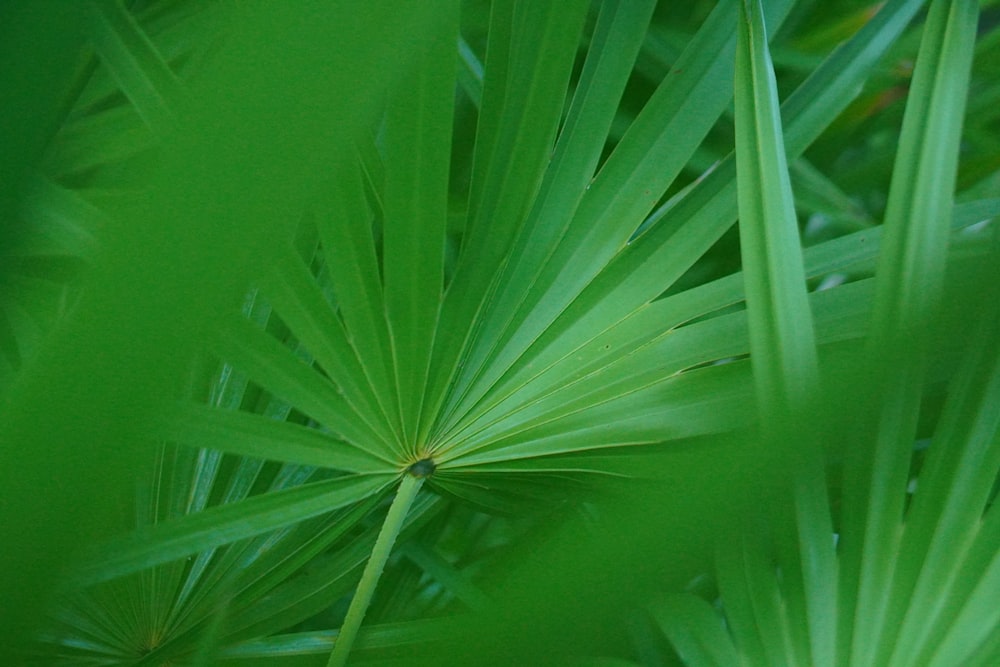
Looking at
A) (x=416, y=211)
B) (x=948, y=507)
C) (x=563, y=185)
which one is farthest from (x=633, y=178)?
(x=948, y=507)

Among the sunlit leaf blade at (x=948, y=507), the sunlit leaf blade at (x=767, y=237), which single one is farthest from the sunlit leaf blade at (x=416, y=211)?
the sunlit leaf blade at (x=948, y=507)

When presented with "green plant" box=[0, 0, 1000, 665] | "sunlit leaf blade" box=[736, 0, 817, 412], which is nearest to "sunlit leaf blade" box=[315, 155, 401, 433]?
"green plant" box=[0, 0, 1000, 665]

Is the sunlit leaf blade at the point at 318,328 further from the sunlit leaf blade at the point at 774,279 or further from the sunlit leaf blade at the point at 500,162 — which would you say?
the sunlit leaf blade at the point at 774,279

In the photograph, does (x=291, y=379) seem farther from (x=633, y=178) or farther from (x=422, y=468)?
(x=633, y=178)

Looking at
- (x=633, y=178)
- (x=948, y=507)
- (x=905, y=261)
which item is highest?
(x=633, y=178)

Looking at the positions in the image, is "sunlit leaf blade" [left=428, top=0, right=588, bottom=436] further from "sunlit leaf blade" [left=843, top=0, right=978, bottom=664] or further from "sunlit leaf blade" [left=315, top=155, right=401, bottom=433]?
"sunlit leaf blade" [left=843, top=0, right=978, bottom=664]

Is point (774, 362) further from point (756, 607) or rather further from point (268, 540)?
point (268, 540)

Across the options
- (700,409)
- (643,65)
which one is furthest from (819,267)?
(643,65)
